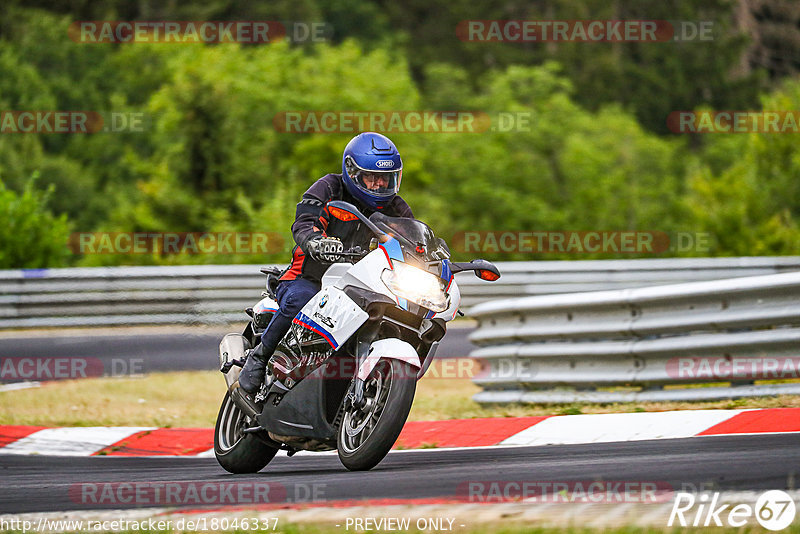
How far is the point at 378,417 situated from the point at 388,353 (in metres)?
0.38

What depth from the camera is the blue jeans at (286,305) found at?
23.7 feet

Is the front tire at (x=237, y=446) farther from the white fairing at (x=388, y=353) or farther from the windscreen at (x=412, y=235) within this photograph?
the windscreen at (x=412, y=235)

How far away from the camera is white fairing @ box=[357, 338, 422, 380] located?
644 cm

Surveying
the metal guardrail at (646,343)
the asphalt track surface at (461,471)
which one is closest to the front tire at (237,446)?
the asphalt track surface at (461,471)

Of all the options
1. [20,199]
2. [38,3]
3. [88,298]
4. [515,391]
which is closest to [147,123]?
[38,3]

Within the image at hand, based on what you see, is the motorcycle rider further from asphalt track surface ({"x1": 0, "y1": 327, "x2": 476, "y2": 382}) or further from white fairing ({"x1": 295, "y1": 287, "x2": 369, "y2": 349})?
asphalt track surface ({"x1": 0, "y1": 327, "x2": 476, "y2": 382})

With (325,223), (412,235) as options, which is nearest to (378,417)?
(412,235)

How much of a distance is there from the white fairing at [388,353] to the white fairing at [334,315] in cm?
19

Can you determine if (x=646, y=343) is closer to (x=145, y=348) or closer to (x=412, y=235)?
(x=412, y=235)

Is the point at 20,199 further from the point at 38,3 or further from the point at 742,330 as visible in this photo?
the point at 38,3

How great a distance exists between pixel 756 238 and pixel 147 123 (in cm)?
2797

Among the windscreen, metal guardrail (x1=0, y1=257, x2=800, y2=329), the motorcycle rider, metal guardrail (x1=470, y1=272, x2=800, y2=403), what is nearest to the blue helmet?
the motorcycle rider

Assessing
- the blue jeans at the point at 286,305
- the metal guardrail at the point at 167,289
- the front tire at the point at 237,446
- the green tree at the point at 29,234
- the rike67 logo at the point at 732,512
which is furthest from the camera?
the green tree at the point at 29,234

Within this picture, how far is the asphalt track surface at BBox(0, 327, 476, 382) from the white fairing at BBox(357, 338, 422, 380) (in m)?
8.68
